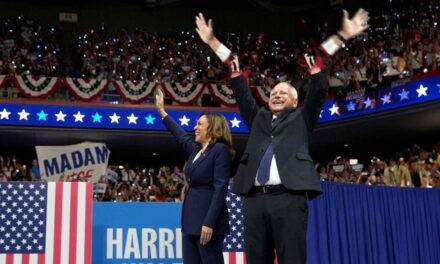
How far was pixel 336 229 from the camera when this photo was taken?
6227 millimetres

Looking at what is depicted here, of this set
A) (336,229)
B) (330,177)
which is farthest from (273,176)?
(330,177)

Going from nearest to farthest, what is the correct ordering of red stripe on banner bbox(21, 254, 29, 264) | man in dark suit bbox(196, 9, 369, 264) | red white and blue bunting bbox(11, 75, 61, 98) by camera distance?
man in dark suit bbox(196, 9, 369, 264) → red stripe on banner bbox(21, 254, 29, 264) → red white and blue bunting bbox(11, 75, 61, 98)

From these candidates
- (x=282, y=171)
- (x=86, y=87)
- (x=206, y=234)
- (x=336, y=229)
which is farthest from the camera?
(x=86, y=87)

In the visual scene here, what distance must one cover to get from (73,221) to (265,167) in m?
2.66

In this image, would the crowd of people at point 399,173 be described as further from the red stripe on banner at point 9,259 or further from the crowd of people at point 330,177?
the red stripe on banner at point 9,259

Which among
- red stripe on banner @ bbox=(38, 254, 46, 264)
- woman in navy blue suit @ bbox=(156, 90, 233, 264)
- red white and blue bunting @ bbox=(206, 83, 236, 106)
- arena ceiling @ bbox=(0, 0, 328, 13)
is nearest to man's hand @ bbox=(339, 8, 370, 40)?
woman in navy blue suit @ bbox=(156, 90, 233, 264)

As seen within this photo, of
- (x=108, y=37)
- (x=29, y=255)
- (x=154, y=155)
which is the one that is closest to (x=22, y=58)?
(x=108, y=37)

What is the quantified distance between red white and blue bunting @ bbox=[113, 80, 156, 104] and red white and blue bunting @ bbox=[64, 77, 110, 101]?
1.30 feet

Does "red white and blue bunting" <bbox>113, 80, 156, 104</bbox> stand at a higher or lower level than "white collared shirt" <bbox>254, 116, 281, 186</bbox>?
higher

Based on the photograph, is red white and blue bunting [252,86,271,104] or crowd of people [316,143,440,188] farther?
red white and blue bunting [252,86,271,104]

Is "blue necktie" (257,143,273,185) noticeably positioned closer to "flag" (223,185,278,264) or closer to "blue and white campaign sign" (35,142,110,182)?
"flag" (223,185,278,264)

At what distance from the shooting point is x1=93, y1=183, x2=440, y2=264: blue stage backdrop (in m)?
5.71

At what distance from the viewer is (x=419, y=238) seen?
677 centimetres

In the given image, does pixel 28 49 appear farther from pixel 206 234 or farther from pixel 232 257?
pixel 206 234
